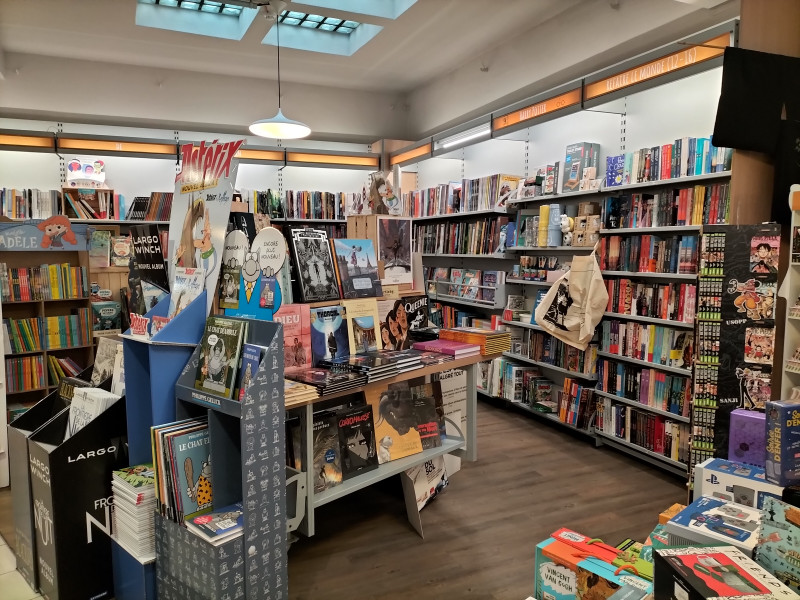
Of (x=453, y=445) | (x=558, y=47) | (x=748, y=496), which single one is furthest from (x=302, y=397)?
(x=558, y=47)

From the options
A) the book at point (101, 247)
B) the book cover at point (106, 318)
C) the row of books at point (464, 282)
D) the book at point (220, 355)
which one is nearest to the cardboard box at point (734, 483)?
the book at point (220, 355)

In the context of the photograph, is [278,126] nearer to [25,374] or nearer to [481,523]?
[25,374]

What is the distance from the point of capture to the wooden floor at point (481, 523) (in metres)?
2.51

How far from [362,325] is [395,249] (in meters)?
0.57

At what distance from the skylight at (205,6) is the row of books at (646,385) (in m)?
4.65

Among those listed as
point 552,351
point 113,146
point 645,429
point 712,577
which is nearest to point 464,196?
point 552,351

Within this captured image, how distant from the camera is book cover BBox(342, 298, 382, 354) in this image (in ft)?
9.32

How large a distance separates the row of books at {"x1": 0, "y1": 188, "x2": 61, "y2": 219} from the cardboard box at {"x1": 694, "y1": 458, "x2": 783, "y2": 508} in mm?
6245

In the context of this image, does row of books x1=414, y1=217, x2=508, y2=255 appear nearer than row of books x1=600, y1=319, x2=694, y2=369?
No

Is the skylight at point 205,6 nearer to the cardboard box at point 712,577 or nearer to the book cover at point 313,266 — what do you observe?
the book cover at point 313,266

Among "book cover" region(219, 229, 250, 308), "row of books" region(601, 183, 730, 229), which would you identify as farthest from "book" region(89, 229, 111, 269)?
"row of books" region(601, 183, 730, 229)

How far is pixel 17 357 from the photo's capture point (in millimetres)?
3936

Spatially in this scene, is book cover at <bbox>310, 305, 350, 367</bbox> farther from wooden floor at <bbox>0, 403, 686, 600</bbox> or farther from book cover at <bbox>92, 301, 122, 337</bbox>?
book cover at <bbox>92, 301, 122, 337</bbox>

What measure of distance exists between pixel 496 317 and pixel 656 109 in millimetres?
2247
